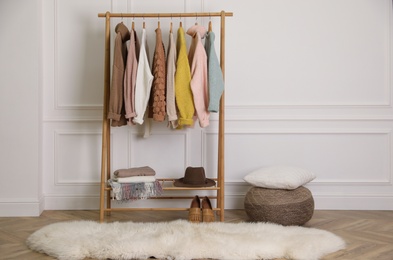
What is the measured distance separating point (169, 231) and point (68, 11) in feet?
7.27

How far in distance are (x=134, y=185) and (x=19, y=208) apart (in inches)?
43.6

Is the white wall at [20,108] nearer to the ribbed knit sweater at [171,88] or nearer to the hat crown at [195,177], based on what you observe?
the ribbed knit sweater at [171,88]

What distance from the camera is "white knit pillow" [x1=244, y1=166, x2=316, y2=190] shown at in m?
3.54

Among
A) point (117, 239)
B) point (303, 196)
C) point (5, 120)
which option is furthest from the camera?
point (5, 120)

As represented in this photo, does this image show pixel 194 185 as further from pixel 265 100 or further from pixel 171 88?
pixel 265 100

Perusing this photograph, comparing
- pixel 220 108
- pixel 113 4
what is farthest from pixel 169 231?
pixel 113 4

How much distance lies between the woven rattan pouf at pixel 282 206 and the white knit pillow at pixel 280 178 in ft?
0.17

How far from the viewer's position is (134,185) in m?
3.57

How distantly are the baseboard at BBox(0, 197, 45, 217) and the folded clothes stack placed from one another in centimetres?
79

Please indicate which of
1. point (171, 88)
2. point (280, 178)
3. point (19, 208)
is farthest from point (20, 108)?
point (280, 178)

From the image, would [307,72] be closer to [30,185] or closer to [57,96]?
[57,96]

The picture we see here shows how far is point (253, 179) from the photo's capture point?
145 inches

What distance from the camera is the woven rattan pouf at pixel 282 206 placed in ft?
11.5

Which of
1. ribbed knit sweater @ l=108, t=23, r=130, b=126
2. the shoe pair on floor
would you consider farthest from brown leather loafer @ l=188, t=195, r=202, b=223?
ribbed knit sweater @ l=108, t=23, r=130, b=126
